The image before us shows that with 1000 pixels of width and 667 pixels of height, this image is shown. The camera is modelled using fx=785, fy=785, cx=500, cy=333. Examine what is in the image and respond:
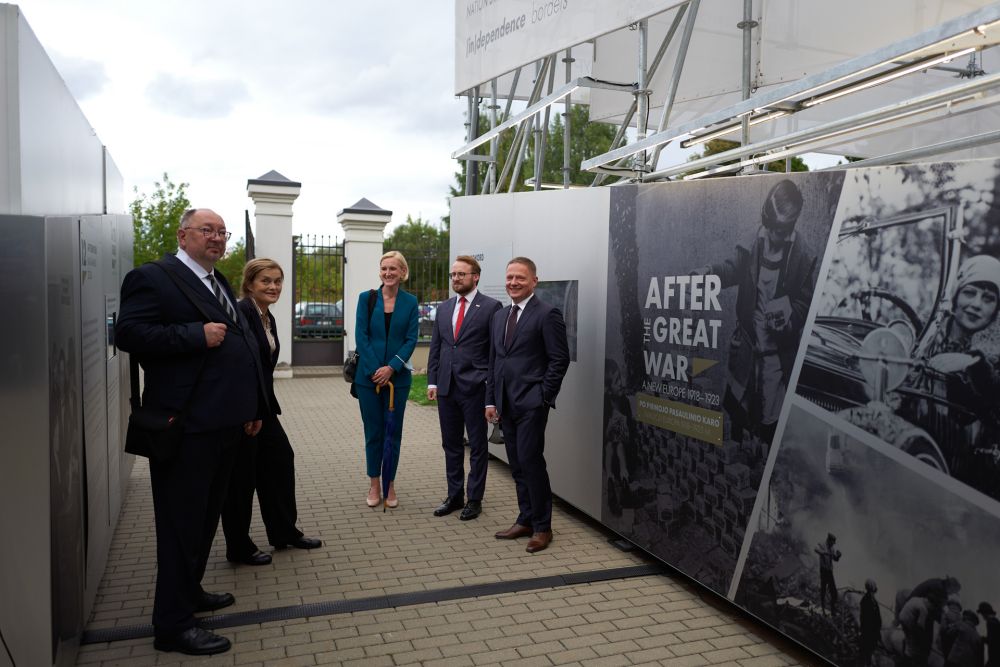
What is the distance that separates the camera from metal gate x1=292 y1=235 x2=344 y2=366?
1616 cm

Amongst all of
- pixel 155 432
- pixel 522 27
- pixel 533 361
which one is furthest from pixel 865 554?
pixel 522 27

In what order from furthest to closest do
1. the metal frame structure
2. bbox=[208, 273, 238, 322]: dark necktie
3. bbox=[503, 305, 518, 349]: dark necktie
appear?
bbox=[503, 305, 518, 349]: dark necktie < bbox=[208, 273, 238, 322]: dark necktie < the metal frame structure

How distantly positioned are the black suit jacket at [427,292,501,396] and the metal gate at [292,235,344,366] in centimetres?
1059

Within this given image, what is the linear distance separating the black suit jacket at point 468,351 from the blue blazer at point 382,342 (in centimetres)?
23

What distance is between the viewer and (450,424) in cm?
615

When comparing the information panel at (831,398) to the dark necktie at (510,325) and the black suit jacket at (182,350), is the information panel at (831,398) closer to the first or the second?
the dark necktie at (510,325)

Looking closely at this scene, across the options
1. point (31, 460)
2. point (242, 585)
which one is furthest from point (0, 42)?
point (242, 585)

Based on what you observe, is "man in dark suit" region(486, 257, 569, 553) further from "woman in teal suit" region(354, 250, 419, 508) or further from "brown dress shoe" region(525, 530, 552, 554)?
"woman in teal suit" region(354, 250, 419, 508)

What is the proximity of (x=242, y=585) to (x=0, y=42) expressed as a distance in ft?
10.2

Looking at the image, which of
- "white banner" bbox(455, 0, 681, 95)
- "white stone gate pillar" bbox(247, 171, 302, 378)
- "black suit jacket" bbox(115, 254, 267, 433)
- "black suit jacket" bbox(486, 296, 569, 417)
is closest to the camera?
"black suit jacket" bbox(115, 254, 267, 433)

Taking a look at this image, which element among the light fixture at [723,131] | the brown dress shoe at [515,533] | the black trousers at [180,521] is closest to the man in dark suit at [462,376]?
the brown dress shoe at [515,533]

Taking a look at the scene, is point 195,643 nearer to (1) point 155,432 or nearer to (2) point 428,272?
(1) point 155,432

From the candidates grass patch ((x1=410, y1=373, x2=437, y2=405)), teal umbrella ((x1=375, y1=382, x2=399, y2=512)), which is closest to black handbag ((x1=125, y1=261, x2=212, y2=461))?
teal umbrella ((x1=375, y1=382, x2=399, y2=512))

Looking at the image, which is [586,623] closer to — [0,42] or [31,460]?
[31,460]
